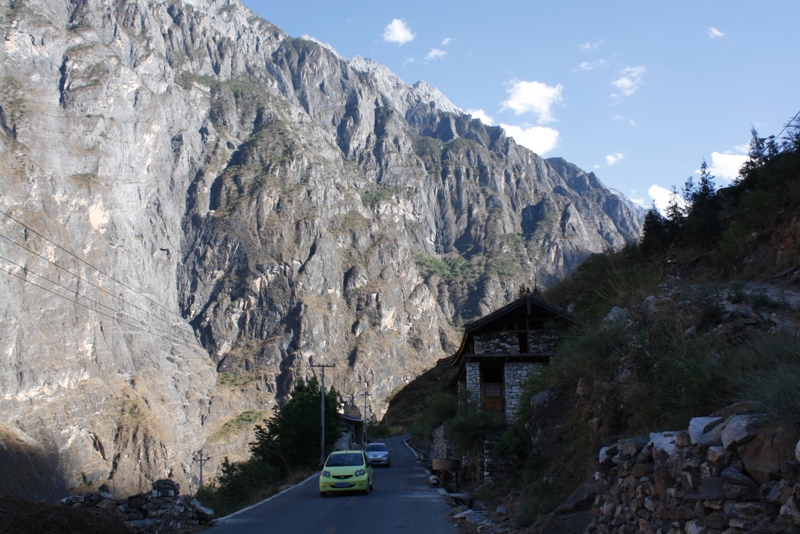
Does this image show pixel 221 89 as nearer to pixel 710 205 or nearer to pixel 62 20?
pixel 62 20

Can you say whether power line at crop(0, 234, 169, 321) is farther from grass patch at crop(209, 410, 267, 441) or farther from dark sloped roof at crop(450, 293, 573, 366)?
dark sloped roof at crop(450, 293, 573, 366)

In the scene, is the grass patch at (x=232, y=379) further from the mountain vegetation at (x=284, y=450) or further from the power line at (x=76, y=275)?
the mountain vegetation at (x=284, y=450)

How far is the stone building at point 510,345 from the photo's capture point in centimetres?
2097

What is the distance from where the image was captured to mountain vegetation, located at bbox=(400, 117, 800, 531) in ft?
19.6

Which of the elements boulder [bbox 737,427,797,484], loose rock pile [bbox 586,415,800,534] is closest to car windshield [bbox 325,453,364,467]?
loose rock pile [bbox 586,415,800,534]

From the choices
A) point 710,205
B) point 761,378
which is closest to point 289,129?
point 710,205

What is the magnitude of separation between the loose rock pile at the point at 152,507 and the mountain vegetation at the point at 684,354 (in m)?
6.24

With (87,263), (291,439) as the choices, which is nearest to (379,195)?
(87,263)

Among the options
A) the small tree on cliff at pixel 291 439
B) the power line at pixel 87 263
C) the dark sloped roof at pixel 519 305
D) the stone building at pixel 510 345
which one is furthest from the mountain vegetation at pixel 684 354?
the power line at pixel 87 263

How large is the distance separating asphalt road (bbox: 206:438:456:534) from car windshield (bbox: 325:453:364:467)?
92 cm

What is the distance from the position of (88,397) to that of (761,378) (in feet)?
309

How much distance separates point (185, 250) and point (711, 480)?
134973 mm

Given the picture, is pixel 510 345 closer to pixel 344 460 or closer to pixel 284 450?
pixel 344 460

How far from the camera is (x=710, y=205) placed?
55.6 ft
